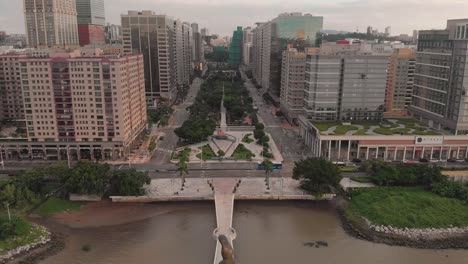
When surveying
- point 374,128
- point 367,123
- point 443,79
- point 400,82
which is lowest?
point 374,128

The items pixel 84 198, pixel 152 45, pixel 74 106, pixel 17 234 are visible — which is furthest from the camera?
pixel 152 45

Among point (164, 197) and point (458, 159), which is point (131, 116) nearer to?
point (164, 197)

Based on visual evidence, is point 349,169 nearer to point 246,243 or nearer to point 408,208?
point 408,208

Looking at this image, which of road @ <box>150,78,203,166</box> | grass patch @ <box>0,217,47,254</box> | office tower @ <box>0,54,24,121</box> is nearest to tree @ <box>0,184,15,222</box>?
grass patch @ <box>0,217,47,254</box>

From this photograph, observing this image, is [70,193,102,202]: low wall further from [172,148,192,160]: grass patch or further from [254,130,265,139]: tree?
[254,130,265,139]: tree

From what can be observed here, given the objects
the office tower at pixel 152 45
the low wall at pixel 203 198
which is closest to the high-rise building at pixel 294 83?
the office tower at pixel 152 45

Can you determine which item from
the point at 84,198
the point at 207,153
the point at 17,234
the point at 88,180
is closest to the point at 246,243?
the point at 88,180

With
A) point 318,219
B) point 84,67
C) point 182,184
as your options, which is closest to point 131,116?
point 84,67

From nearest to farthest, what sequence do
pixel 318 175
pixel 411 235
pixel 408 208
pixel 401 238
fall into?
pixel 401 238, pixel 411 235, pixel 408 208, pixel 318 175
